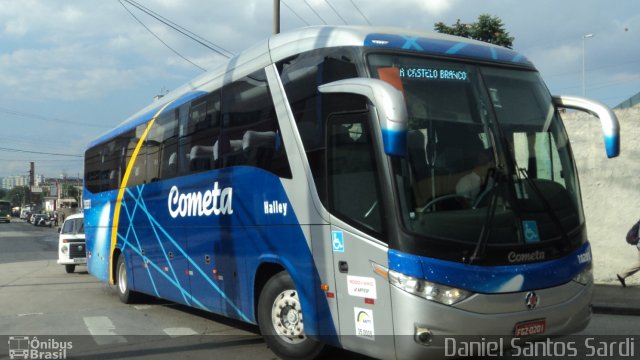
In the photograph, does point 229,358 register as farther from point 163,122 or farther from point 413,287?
point 163,122

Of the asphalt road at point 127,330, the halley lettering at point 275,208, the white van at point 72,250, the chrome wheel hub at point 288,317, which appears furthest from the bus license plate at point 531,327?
the white van at point 72,250

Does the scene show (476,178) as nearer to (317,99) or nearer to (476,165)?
(476,165)

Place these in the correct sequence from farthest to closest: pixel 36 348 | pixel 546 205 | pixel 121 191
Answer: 1. pixel 121 191
2. pixel 36 348
3. pixel 546 205

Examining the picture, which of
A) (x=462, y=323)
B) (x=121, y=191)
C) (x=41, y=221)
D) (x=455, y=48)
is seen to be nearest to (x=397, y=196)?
(x=462, y=323)

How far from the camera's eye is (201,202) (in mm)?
7875

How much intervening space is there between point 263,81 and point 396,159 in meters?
2.41

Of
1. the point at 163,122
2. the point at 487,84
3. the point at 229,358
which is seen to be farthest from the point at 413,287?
the point at 163,122

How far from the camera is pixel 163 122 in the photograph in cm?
966

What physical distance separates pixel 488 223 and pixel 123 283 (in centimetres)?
865

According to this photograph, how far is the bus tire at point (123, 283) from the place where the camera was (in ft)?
37.0

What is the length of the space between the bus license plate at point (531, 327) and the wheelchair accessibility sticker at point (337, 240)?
1.64 meters

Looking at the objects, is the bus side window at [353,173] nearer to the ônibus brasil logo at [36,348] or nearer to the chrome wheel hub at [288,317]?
the chrome wheel hub at [288,317]

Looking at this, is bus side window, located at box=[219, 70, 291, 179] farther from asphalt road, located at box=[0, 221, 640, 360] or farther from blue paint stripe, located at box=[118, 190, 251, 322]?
asphalt road, located at box=[0, 221, 640, 360]

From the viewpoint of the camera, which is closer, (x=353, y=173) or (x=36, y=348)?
(x=353, y=173)
